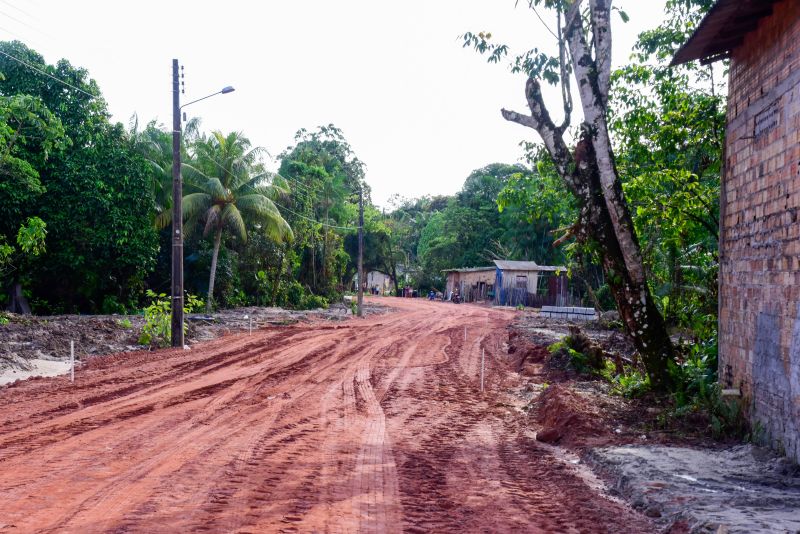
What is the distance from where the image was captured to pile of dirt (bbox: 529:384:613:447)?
9109 mm

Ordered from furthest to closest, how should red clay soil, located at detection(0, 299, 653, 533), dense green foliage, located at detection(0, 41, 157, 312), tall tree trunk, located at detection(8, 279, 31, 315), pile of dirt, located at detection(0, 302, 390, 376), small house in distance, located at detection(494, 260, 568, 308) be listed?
1. small house in distance, located at detection(494, 260, 568, 308)
2. tall tree trunk, located at detection(8, 279, 31, 315)
3. dense green foliage, located at detection(0, 41, 157, 312)
4. pile of dirt, located at detection(0, 302, 390, 376)
5. red clay soil, located at detection(0, 299, 653, 533)

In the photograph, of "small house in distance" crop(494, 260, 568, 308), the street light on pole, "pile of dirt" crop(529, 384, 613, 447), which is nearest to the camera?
"pile of dirt" crop(529, 384, 613, 447)

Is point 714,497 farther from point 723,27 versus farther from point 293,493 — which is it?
point 723,27

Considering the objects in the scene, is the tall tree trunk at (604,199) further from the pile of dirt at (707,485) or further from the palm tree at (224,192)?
the palm tree at (224,192)

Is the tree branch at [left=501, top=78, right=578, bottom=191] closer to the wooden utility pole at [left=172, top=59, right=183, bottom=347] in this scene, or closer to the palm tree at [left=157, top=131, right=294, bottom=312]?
the wooden utility pole at [left=172, top=59, right=183, bottom=347]

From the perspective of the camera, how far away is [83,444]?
25.5 feet

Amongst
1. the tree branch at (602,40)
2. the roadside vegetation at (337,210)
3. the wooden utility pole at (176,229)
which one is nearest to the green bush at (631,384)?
the roadside vegetation at (337,210)

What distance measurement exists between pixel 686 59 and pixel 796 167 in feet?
11.2

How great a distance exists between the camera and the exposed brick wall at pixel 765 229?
24.0ft

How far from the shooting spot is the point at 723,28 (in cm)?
868

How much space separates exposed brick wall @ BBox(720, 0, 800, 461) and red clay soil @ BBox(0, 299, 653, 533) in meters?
2.56

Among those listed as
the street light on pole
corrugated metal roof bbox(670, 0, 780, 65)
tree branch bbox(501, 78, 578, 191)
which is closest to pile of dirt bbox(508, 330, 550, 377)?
tree branch bbox(501, 78, 578, 191)

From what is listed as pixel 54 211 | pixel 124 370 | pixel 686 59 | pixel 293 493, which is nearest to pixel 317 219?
pixel 54 211

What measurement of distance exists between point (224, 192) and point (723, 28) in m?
27.9
